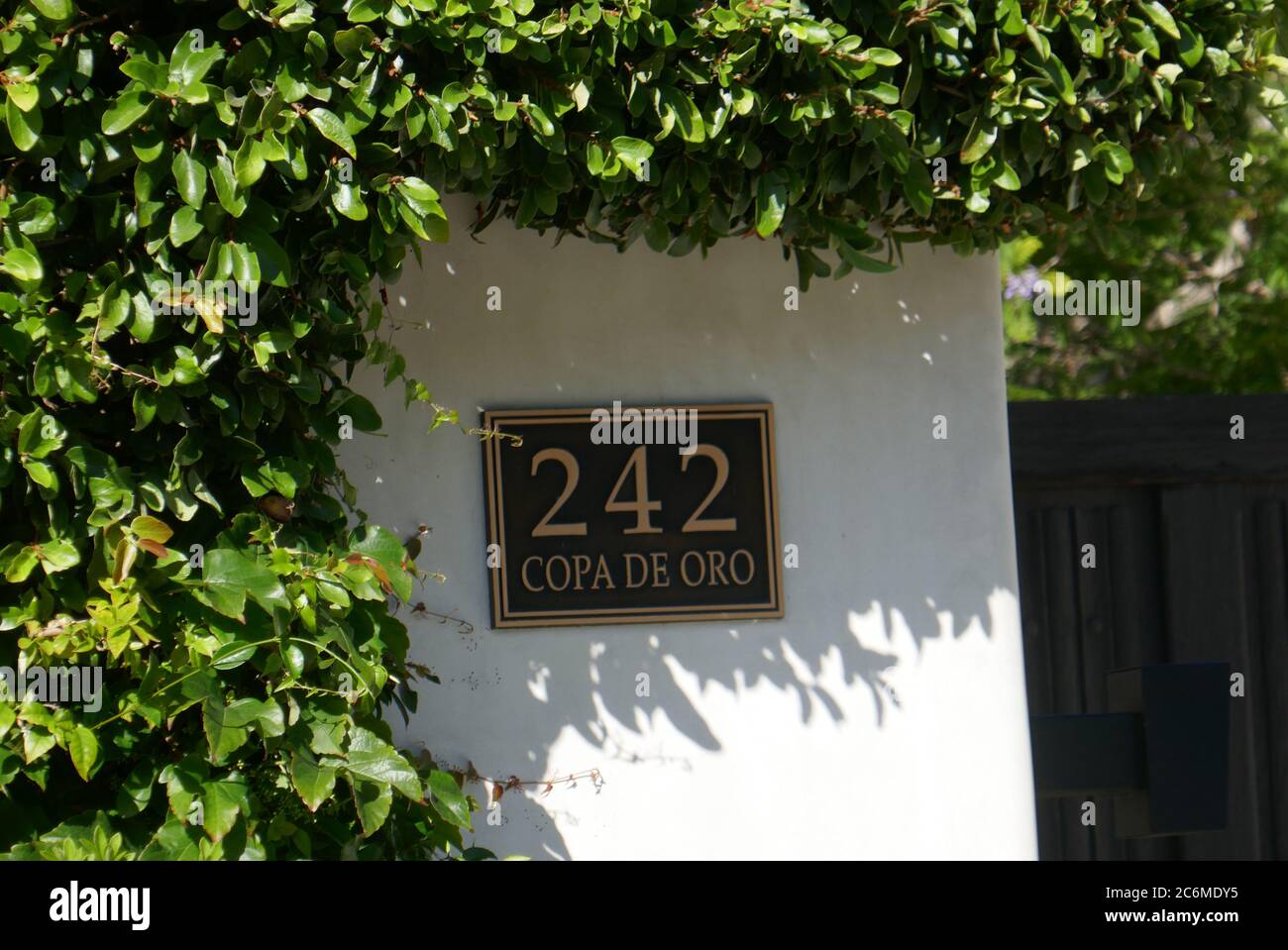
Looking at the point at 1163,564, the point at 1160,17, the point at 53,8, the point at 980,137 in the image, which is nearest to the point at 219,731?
the point at 53,8

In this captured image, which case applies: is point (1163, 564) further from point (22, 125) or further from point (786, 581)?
point (22, 125)

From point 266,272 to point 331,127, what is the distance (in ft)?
0.84

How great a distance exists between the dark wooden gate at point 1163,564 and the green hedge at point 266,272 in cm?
171

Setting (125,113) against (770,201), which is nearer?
(125,113)

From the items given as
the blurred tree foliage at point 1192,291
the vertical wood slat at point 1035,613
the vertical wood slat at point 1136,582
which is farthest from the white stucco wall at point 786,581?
the blurred tree foliage at point 1192,291

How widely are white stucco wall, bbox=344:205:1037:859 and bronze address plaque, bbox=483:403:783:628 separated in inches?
1.7

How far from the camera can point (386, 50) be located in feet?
6.93

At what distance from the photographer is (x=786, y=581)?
279cm

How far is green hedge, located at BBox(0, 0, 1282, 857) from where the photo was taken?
2047 mm

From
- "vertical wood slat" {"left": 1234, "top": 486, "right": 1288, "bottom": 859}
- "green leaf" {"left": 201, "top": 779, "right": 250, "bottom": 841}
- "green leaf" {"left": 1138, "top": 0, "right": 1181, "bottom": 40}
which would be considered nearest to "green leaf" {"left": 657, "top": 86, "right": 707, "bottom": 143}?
"green leaf" {"left": 1138, "top": 0, "right": 1181, "bottom": 40}

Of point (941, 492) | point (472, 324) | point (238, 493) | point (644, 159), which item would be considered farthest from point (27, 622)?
point (941, 492)

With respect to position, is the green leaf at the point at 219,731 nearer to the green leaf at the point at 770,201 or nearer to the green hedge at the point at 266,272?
the green hedge at the point at 266,272

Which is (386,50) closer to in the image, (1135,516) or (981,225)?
(981,225)

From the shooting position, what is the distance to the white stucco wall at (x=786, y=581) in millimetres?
2684
